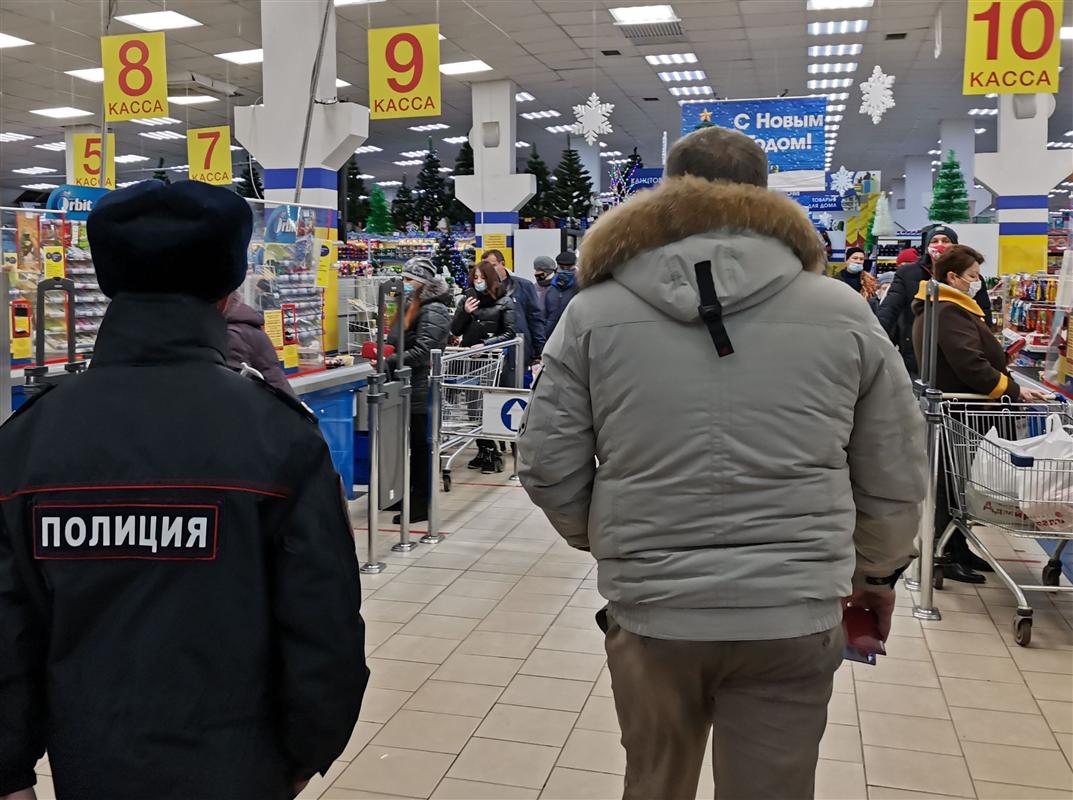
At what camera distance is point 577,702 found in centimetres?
360

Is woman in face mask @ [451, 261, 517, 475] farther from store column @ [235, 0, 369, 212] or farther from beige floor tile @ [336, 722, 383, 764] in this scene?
beige floor tile @ [336, 722, 383, 764]

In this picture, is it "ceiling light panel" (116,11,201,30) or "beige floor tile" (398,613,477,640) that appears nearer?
"beige floor tile" (398,613,477,640)

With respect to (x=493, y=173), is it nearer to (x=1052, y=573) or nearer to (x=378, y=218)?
(x=378, y=218)

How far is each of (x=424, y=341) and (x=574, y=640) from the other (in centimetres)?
246

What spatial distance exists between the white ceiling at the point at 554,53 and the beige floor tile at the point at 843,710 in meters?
9.82

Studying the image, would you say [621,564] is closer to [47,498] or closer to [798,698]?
[798,698]

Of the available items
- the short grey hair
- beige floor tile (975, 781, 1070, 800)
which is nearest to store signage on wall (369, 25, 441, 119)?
beige floor tile (975, 781, 1070, 800)

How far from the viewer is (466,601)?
473 centimetres

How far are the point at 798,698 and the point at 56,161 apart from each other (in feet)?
87.6

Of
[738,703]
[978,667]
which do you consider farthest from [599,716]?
[738,703]

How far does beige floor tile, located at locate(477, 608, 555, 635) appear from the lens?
4359 mm

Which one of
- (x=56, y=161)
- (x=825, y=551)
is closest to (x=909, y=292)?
(x=825, y=551)

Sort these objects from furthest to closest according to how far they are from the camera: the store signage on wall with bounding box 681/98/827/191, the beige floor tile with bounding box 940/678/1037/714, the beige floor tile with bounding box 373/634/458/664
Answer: the store signage on wall with bounding box 681/98/827/191 → the beige floor tile with bounding box 373/634/458/664 → the beige floor tile with bounding box 940/678/1037/714

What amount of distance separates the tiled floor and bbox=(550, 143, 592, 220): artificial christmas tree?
13778 millimetres
